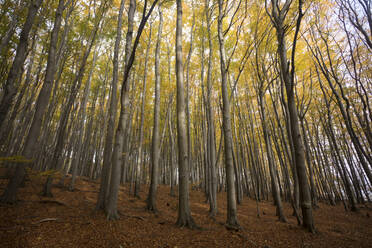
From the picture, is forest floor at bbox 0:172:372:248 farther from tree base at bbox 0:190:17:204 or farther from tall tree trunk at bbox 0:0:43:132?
tall tree trunk at bbox 0:0:43:132

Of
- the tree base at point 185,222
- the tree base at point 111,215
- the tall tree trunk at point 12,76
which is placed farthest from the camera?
the tree base at point 111,215

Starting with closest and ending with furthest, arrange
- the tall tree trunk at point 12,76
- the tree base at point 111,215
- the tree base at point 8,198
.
→ the tall tree trunk at point 12,76
the tree base at point 111,215
the tree base at point 8,198

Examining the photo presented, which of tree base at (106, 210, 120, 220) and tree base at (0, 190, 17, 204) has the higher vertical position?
tree base at (0, 190, 17, 204)

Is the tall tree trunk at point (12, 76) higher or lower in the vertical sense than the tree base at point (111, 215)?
higher

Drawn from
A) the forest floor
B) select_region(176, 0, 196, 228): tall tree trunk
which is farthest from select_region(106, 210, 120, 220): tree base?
select_region(176, 0, 196, 228): tall tree trunk

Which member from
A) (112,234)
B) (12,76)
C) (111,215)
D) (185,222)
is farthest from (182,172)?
(12,76)

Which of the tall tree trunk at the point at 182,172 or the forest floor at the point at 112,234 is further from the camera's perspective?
the tall tree trunk at the point at 182,172

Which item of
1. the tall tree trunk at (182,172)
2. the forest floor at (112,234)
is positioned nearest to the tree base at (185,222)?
the tall tree trunk at (182,172)

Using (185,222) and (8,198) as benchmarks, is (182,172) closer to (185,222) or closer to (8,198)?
(185,222)

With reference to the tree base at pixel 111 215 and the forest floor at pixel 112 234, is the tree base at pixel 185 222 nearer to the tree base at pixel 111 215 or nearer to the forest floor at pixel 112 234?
the forest floor at pixel 112 234

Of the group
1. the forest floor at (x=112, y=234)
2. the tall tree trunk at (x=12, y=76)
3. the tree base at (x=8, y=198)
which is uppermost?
the tall tree trunk at (x=12, y=76)

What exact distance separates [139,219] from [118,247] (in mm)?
1649

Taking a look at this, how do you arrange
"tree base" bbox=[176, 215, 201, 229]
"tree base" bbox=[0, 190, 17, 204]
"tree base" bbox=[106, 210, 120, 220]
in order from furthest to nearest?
1. "tree base" bbox=[0, 190, 17, 204]
2. "tree base" bbox=[106, 210, 120, 220]
3. "tree base" bbox=[176, 215, 201, 229]

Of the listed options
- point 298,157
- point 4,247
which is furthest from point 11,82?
point 298,157
